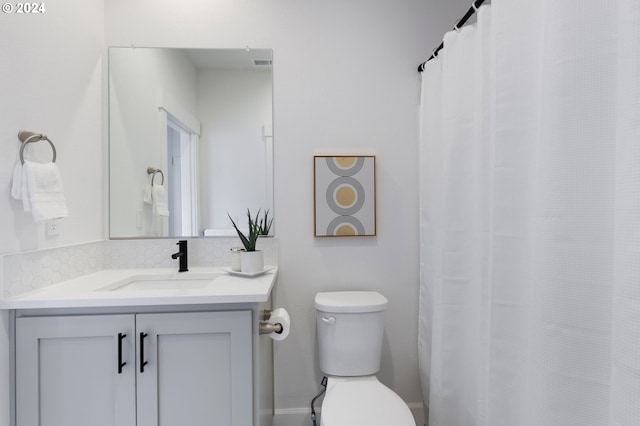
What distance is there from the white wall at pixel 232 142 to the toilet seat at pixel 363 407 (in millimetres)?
956

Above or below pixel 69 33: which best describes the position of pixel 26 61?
below

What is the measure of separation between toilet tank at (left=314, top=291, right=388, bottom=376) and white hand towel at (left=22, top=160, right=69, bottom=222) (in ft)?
3.83

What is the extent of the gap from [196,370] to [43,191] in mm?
855

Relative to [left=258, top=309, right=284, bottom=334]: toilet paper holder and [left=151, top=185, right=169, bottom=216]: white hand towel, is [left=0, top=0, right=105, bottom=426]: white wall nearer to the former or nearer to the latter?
[left=151, top=185, right=169, bottom=216]: white hand towel

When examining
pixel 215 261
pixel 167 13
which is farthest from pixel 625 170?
pixel 167 13

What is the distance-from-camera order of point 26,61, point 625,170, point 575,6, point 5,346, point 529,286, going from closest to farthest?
point 625,170
point 575,6
point 529,286
point 5,346
point 26,61

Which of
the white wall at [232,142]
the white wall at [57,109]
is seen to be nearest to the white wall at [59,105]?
the white wall at [57,109]

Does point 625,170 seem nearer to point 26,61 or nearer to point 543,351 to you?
point 543,351

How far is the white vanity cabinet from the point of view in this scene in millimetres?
1189

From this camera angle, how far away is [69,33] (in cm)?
152

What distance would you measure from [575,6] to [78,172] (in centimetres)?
190

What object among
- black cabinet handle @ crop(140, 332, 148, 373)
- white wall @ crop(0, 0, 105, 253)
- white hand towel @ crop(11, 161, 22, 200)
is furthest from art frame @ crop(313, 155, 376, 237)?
white hand towel @ crop(11, 161, 22, 200)

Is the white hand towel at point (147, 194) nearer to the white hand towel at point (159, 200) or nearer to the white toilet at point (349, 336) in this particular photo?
the white hand towel at point (159, 200)

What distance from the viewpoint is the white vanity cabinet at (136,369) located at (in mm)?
1189
